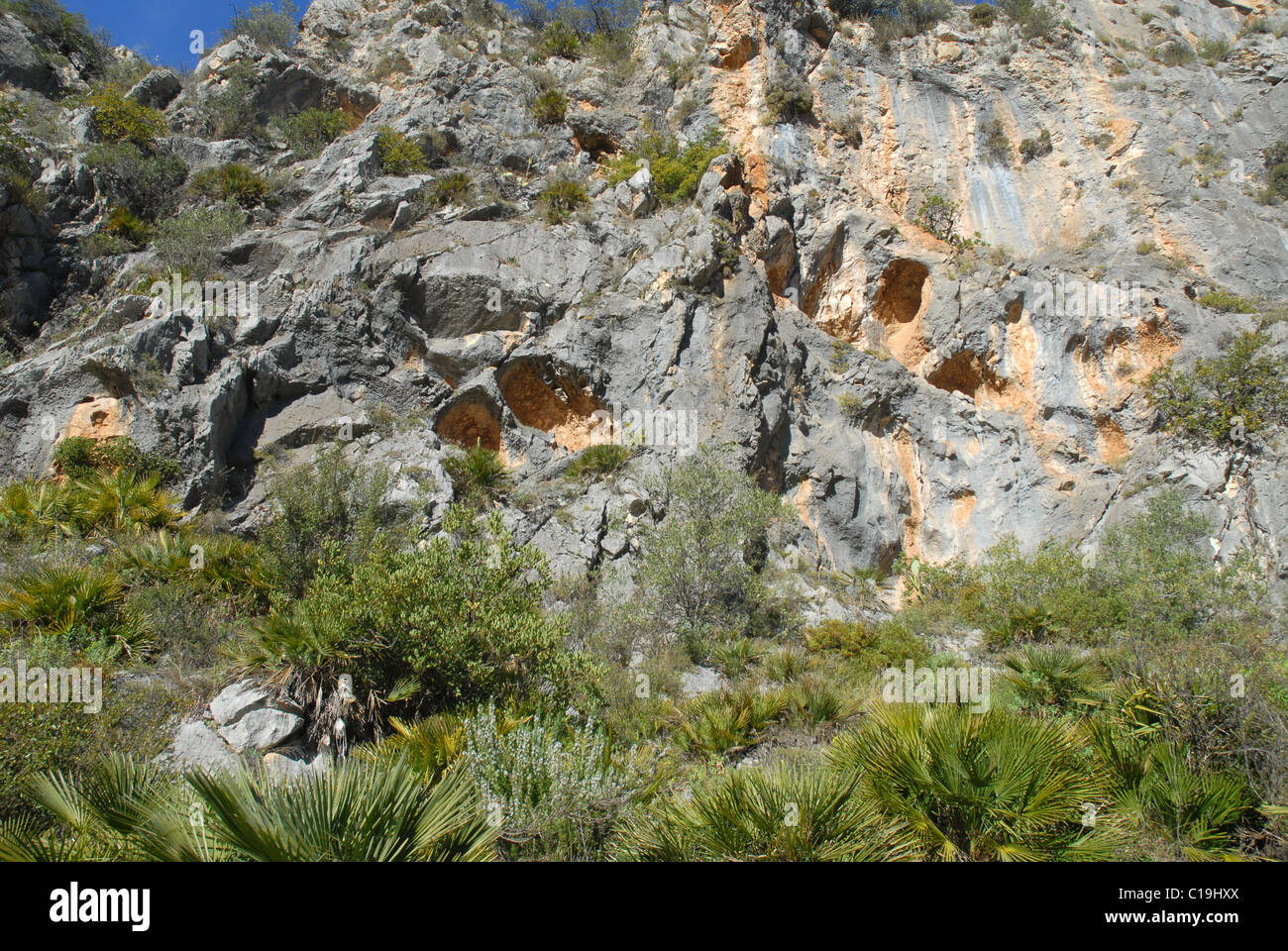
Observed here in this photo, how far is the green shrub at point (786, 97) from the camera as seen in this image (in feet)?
73.5

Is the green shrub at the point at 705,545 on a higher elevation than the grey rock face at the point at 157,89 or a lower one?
lower

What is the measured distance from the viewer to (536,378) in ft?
57.7

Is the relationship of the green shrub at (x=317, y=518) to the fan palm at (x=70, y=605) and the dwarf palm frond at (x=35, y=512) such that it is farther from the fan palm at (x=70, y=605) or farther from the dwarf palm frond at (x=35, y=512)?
the dwarf palm frond at (x=35, y=512)

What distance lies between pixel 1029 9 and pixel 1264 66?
8.06 m

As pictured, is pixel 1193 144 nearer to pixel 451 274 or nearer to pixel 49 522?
pixel 451 274

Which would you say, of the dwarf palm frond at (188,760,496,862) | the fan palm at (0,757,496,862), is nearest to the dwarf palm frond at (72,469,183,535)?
the fan palm at (0,757,496,862)

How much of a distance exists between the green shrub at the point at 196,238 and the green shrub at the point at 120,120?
15.7 ft

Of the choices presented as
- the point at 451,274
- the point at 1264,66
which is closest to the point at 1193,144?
the point at 1264,66

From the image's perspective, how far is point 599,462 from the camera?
16016mm

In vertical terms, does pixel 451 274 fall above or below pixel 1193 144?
below

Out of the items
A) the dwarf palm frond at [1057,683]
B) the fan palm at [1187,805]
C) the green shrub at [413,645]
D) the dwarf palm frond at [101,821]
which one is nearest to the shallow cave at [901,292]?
the dwarf palm frond at [1057,683]

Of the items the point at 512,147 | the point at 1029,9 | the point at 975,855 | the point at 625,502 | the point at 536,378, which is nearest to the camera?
the point at 975,855

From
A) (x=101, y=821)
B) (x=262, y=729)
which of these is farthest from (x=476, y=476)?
(x=101, y=821)
